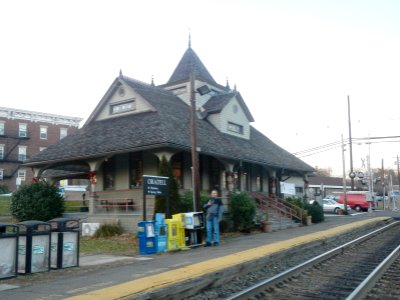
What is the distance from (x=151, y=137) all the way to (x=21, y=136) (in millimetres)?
40044

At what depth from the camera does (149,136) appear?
64.1 feet

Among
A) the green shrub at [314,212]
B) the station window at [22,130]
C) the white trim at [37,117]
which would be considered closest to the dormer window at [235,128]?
the green shrub at [314,212]

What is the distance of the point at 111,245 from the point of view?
1617cm

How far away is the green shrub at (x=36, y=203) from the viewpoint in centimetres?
2091

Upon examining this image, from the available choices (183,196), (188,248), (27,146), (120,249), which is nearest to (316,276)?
(188,248)

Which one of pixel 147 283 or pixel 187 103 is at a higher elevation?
pixel 187 103

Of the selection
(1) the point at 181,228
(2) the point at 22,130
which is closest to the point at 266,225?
(1) the point at 181,228

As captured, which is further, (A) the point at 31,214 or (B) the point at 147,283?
(A) the point at 31,214

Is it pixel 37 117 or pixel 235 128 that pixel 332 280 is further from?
pixel 37 117

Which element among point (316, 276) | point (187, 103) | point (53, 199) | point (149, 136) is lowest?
point (316, 276)

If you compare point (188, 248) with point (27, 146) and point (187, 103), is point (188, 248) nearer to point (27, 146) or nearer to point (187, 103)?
point (187, 103)

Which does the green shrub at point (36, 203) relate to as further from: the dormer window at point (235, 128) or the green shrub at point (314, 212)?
the green shrub at point (314, 212)

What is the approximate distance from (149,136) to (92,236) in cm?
478

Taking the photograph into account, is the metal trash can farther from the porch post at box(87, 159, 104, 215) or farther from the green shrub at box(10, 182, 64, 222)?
the green shrub at box(10, 182, 64, 222)
